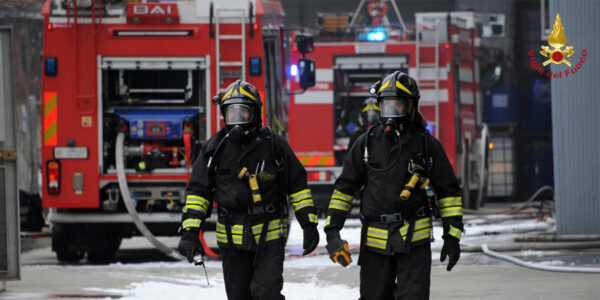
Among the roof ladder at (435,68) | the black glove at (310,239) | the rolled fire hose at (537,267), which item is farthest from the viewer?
the roof ladder at (435,68)

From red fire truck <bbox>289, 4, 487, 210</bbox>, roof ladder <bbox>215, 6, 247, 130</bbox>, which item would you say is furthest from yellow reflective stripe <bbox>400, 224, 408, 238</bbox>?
red fire truck <bbox>289, 4, 487, 210</bbox>

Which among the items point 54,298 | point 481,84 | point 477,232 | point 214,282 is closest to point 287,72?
point 477,232

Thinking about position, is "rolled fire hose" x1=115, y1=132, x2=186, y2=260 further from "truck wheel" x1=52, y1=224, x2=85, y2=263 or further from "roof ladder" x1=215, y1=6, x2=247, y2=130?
"roof ladder" x1=215, y1=6, x2=247, y2=130

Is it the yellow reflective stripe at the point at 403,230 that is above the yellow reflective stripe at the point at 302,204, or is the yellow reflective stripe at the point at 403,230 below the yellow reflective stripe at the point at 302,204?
below

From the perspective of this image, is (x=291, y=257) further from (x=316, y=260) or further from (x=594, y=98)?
(x=594, y=98)

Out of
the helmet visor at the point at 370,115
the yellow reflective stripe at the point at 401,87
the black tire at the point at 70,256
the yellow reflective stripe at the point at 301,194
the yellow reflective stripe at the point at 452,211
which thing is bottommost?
the black tire at the point at 70,256

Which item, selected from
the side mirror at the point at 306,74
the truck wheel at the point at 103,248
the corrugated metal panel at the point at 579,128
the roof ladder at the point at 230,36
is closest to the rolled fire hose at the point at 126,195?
the truck wheel at the point at 103,248

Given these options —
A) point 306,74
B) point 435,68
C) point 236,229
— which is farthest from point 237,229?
point 435,68

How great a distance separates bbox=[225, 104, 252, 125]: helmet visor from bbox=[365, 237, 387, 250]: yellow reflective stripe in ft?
3.35

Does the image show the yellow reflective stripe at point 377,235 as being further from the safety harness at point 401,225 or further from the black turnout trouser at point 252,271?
the black turnout trouser at point 252,271

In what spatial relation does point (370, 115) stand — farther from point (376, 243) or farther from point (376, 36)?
point (376, 243)

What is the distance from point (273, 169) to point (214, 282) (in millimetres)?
3958

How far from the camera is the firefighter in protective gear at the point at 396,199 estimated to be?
21.3 ft

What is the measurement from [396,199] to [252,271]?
992 mm
